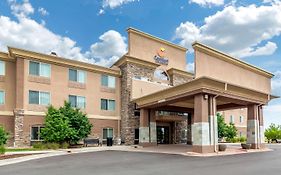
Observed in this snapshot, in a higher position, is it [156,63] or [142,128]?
[156,63]

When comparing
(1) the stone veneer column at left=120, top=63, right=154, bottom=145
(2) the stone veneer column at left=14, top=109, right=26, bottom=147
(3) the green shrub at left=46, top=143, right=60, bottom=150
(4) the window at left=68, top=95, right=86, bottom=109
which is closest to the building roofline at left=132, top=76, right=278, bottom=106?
(1) the stone veneer column at left=120, top=63, right=154, bottom=145

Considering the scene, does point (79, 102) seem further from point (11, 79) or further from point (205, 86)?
point (205, 86)

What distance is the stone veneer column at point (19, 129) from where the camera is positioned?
26095 millimetres

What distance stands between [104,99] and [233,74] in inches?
582

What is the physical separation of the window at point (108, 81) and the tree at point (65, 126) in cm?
556

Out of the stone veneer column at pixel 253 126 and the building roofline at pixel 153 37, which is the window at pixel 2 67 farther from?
the stone veneer column at pixel 253 126

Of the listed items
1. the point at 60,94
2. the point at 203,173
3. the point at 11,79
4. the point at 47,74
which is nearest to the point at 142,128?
Result: the point at 60,94

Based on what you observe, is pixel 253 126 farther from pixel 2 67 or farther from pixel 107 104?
pixel 2 67

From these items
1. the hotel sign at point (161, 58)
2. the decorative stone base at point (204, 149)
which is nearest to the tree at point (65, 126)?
the decorative stone base at point (204, 149)

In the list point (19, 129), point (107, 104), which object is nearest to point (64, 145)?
point (19, 129)

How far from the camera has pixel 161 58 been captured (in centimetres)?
3656

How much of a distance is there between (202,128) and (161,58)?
1735cm

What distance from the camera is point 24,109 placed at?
26.8 m

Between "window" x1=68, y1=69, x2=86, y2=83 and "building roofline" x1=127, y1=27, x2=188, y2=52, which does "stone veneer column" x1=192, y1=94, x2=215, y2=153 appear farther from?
"building roofline" x1=127, y1=27, x2=188, y2=52
